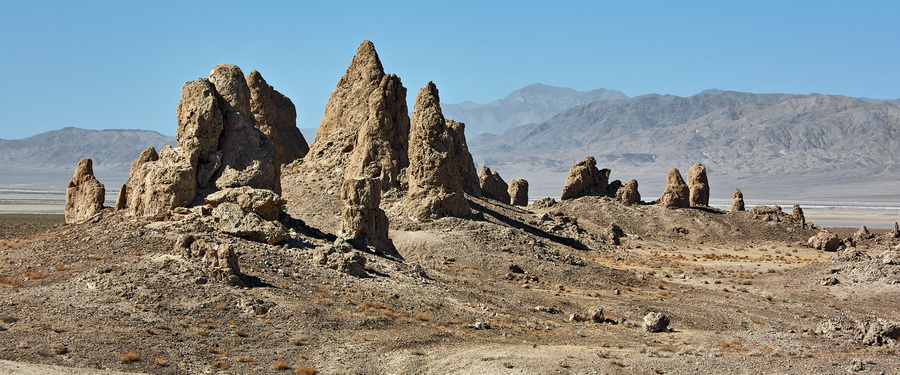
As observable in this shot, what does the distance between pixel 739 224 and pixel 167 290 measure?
159ft

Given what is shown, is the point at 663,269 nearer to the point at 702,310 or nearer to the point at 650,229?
the point at 702,310

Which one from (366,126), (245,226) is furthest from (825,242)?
(245,226)

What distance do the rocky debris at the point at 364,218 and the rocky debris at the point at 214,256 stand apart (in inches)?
285

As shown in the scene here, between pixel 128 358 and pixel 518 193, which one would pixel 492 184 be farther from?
pixel 128 358

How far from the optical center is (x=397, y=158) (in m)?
44.6

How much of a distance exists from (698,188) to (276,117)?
29938 mm

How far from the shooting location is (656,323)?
25.2 metres

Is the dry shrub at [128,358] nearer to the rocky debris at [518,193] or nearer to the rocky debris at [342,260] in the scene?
the rocky debris at [342,260]

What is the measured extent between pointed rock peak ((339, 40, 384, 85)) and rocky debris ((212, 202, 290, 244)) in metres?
22.6

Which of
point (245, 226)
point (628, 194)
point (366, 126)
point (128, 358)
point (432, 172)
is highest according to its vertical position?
point (366, 126)

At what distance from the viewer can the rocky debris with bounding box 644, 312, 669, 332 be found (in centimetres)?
2522

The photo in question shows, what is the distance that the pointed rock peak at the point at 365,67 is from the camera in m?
48.0

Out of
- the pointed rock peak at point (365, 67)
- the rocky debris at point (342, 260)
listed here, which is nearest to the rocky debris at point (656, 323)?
the rocky debris at point (342, 260)

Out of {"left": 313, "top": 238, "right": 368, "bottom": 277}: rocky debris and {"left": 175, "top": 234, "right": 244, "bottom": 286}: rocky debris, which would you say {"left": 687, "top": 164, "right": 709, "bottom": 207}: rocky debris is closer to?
{"left": 313, "top": 238, "right": 368, "bottom": 277}: rocky debris
